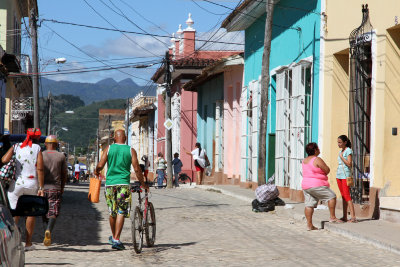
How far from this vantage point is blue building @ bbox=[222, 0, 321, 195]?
64.5 ft

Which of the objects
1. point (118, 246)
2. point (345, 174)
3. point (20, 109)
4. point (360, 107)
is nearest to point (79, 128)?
point (20, 109)

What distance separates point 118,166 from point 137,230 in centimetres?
87

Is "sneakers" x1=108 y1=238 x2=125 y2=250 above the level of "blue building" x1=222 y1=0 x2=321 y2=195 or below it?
below

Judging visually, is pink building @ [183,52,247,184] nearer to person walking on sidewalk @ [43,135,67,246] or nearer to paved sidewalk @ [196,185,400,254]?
paved sidewalk @ [196,185,400,254]

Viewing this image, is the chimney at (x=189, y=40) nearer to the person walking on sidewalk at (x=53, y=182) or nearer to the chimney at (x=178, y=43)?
the chimney at (x=178, y=43)

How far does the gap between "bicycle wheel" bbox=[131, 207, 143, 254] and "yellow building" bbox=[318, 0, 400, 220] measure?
16.9 ft

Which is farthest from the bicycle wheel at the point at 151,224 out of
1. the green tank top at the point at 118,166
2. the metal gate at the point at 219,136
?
the metal gate at the point at 219,136

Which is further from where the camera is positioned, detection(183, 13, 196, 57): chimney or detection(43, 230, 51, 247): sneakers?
detection(183, 13, 196, 57): chimney

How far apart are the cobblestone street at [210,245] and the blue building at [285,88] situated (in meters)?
3.55

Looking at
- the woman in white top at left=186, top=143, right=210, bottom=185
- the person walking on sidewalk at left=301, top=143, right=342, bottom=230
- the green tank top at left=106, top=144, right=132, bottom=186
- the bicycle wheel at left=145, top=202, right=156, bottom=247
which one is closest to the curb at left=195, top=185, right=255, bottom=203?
the woman in white top at left=186, top=143, right=210, bottom=185

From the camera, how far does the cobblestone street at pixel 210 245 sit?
31.9 feet

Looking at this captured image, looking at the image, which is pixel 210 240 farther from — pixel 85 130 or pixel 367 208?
pixel 85 130

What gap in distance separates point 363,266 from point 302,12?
12.4 m

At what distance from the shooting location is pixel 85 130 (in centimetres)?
17488
